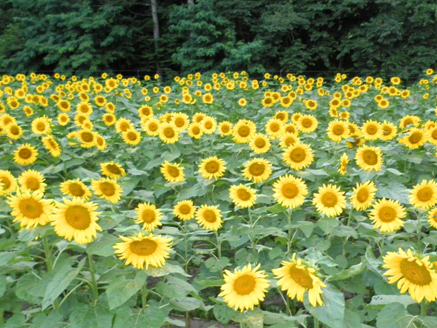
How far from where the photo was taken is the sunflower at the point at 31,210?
1912 mm

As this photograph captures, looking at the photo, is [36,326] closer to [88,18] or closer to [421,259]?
[421,259]

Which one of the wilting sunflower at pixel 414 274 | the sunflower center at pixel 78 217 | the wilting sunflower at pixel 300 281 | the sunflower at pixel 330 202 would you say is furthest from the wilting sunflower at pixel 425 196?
the sunflower center at pixel 78 217

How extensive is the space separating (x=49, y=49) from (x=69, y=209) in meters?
18.8

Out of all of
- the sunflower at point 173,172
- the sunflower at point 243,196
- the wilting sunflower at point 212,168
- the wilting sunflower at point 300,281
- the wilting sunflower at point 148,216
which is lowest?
the sunflower at point 173,172

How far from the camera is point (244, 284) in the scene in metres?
1.73

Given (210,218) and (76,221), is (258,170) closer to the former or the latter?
(210,218)

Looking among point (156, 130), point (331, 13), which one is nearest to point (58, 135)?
point (156, 130)

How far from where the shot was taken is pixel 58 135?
16.8 ft

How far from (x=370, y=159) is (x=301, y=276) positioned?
182 cm

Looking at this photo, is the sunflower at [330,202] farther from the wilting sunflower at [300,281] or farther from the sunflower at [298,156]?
the wilting sunflower at [300,281]

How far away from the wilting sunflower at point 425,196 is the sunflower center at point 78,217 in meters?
1.95

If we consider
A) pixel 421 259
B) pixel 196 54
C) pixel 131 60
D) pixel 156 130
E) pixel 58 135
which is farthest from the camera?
pixel 131 60

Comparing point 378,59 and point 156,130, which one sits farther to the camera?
point 378,59

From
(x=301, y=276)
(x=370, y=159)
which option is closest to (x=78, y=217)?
(x=301, y=276)
